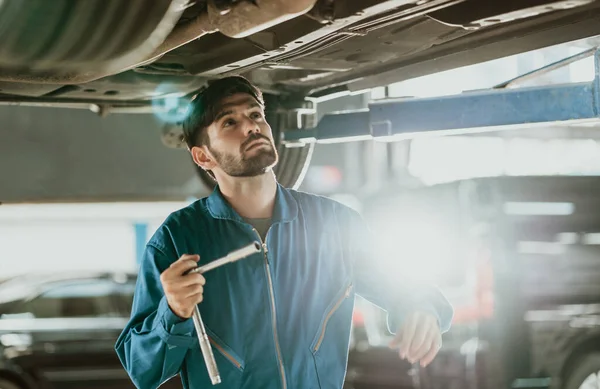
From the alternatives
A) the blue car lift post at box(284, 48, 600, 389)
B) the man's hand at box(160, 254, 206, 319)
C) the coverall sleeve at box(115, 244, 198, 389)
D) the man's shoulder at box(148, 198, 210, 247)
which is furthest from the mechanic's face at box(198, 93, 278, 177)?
the blue car lift post at box(284, 48, 600, 389)

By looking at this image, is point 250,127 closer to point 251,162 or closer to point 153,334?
point 251,162

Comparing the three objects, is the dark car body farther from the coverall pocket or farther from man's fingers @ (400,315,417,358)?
man's fingers @ (400,315,417,358)

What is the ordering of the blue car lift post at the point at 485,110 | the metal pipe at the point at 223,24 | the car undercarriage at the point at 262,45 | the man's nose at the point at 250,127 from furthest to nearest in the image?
the blue car lift post at the point at 485,110 → the man's nose at the point at 250,127 → the car undercarriage at the point at 262,45 → the metal pipe at the point at 223,24

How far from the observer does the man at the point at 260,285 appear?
2.11 m

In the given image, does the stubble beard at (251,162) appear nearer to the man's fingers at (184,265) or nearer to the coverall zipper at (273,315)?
the coverall zipper at (273,315)

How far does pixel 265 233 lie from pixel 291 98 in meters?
1.19

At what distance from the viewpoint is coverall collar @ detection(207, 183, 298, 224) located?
2223 mm

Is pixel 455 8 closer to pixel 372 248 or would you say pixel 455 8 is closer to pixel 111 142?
pixel 372 248

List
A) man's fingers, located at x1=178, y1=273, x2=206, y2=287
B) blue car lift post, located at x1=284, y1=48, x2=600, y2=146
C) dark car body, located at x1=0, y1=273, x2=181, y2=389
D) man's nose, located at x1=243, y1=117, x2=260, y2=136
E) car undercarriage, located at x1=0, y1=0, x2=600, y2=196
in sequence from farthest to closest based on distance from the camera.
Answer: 1. dark car body, located at x1=0, y1=273, x2=181, y2=389
2. blue car lift post, located at x1=284, y1=48, x2=600, y2=146
3. man's nose, located at x1=243, y1=117, x2=260, y2=136
4. car undercarriage, located at x1=0, y1=0, x2=600, y2=196
5. man's fingers, located at x1=178, y1=273, x2=206, y2=287

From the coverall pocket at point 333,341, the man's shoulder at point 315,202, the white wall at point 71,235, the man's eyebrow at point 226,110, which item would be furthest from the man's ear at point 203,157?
the white wall at point 71,235

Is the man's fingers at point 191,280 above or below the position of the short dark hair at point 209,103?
below

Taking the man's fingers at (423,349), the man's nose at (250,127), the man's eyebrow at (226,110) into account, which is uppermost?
the man's eyebrow at (226,110)

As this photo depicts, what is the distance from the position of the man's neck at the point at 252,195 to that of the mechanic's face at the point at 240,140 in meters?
0.03

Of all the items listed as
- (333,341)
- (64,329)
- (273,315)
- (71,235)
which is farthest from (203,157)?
(71,235)
